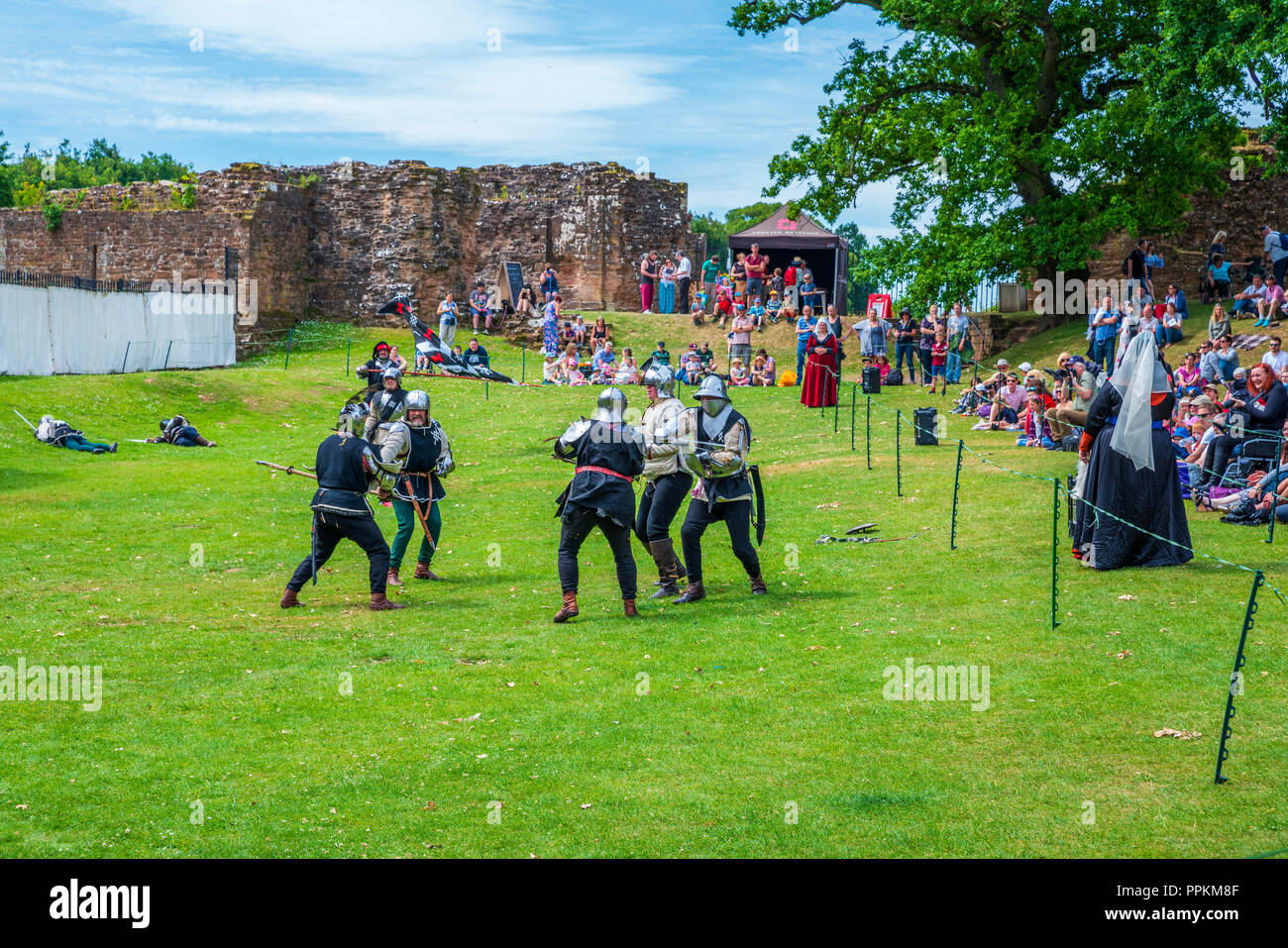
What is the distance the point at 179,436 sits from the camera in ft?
78.1

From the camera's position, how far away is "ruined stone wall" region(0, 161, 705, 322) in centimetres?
4050

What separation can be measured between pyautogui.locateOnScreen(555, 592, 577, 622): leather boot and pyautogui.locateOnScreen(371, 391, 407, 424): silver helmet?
3.16 metres

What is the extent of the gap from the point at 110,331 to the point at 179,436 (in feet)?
27.8

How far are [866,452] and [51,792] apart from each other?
47.8 feet

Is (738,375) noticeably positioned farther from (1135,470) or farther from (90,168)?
(90,168)

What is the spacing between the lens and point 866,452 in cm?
1980

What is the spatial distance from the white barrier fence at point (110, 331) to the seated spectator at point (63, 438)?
5471 mm

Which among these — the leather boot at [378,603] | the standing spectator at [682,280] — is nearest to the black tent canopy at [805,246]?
the standing spectator at [682,280]

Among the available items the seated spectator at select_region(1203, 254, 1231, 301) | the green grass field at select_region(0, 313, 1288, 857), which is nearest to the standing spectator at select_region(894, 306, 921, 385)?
the seated spectator at select_region(1203, 254, 1231, 301)

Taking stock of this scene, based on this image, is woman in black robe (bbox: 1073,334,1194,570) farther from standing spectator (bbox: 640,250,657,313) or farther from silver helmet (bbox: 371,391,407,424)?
standing spectator (bbox: 640,250,657,313)

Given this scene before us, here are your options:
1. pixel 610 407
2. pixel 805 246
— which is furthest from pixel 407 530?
pixel 805 246

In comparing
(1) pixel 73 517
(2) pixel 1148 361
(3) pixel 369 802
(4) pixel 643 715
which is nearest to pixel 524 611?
(4) pixel 643 715

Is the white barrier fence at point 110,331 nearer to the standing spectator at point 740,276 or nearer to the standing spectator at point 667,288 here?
the standing spectator at point 667,288

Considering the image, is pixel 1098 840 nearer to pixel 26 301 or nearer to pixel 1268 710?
pixel 1268 710
